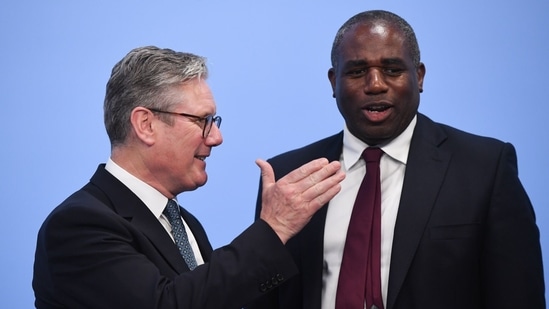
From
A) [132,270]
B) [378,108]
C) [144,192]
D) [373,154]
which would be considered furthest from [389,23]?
[132,270]

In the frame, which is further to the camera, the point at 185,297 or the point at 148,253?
the point at 148,253

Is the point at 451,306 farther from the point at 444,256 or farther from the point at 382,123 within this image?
the point at 382,123

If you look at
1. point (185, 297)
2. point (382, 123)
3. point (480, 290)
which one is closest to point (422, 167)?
point (382, 123)

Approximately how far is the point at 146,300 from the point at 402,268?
0.55 meters

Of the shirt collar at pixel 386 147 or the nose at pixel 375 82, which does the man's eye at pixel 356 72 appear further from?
the shirt collar at pixel 386 147

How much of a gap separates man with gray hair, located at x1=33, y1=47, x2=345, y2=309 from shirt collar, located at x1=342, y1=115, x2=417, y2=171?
23cm

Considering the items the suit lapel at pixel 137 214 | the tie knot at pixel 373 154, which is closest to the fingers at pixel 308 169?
the tie knot at pixel 373 154

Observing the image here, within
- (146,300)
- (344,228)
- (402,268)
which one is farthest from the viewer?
(344,228)

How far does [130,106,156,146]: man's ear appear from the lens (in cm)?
194

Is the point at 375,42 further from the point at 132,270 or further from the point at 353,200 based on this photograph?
the point at 132,270

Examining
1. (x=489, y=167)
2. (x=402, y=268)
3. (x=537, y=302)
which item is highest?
(x=489, y=167)

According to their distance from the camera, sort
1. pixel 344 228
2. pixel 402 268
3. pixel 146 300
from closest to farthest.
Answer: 1. pixel 146 300
2. pixel 402 268
3. pixel 344 228

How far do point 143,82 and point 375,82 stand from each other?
0.53m

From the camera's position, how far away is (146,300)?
1.69 m
